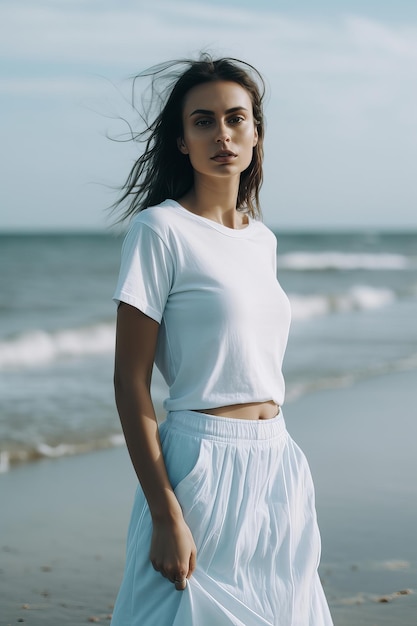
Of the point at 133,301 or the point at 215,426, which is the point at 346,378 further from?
the point at 133,301

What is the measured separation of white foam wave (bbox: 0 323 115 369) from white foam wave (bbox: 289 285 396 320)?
13.3 feet

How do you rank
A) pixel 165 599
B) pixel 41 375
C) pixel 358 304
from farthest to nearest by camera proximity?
pixel 358 304, pixel 41 375, pixel 165 599

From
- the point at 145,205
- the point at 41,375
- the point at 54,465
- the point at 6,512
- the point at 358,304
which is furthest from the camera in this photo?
the point at 358,304

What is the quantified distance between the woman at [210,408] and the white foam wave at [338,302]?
13.8 m

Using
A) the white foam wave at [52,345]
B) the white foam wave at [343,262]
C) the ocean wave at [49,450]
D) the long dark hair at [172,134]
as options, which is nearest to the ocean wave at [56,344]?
the white foam wave at [52,345]

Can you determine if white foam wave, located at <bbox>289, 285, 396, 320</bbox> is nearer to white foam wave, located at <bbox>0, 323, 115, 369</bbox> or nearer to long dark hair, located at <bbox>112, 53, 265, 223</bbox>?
white foam wave, located at <bbox>0, 323, 115, 369</bbox>

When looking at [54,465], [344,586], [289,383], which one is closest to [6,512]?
[54,465]

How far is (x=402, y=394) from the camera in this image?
8.58 metres

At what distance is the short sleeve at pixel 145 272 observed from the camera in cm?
210

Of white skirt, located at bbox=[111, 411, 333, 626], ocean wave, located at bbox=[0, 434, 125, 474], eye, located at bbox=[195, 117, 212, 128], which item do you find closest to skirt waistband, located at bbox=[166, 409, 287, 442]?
white skirt, located at bbox=[111, 411, 333, 626]

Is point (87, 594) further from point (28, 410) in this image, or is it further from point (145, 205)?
point (28, 410)

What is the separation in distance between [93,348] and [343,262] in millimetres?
29990

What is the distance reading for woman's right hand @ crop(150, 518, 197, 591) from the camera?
6.84ft

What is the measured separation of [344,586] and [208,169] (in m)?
2.47
